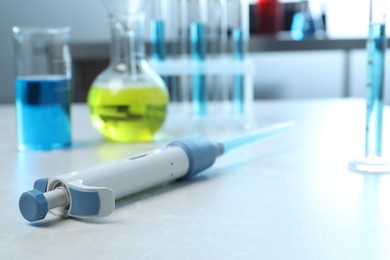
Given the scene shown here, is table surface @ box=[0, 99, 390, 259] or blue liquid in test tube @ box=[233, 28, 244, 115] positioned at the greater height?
blue liquid in test tube @ box=[233, 28, 244, 115]

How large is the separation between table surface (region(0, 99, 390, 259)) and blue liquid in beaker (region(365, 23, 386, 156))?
0.05 meters

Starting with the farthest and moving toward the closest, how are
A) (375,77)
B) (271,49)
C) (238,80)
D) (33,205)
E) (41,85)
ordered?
1. (271,49)
2. (238,80)
3. (41,85)
4. (375,77)
5. (33,205)

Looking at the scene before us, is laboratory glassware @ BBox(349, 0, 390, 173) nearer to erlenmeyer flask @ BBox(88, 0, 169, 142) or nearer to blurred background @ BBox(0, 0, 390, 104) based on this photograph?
erlenmeyer flask @ BBox(88, 0, 169, 142)

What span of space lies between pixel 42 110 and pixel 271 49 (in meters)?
1.53

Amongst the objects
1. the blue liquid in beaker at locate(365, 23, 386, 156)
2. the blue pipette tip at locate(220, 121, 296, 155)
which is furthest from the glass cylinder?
the blue pipette tip at locate(220, 121, 296, 155)

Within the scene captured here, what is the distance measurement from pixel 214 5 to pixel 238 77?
0.47 feet

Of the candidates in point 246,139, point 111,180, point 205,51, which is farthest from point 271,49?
point 111,180

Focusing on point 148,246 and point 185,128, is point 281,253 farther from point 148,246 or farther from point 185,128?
point 185,128

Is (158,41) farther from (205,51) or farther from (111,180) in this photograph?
(111,180)

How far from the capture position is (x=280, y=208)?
517mm

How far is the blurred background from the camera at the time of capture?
7.27 feet

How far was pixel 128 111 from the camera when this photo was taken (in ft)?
2.80

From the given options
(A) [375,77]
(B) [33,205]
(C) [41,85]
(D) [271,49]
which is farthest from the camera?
(D) [271,49]

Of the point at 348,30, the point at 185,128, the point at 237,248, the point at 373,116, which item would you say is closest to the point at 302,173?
the point at 373,116
